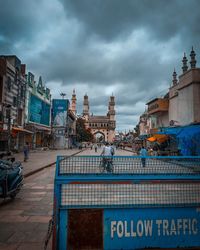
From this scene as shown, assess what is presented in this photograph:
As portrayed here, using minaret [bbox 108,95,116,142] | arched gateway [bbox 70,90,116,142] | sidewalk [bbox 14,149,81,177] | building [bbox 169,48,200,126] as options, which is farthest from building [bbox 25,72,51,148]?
arched gateway [bbox 70,90,116,142]

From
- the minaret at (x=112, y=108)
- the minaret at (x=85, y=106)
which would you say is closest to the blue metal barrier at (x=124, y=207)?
the minaret at (x=85, y=106)

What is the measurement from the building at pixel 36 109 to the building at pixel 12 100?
231 cm

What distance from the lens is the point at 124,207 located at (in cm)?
362

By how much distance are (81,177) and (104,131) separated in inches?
6537

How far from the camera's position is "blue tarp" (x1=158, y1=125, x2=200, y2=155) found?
1756cm

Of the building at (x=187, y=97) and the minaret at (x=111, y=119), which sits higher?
the minaret at (x=111, y=119)

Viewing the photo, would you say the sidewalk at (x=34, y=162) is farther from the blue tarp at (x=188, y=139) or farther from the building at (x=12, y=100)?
the blue tarp at (x=188, y=139)

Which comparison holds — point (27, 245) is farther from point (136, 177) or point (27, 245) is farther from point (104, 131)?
point (104, 131)

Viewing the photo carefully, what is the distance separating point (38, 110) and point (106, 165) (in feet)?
132

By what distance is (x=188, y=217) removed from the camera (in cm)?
374

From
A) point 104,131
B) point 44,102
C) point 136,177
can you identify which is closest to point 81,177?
point 136,177

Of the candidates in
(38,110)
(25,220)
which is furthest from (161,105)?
(25,220)

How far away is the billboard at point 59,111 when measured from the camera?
Result: 59750 millimetres

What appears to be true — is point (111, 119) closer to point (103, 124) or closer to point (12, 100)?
point (103, 124)
